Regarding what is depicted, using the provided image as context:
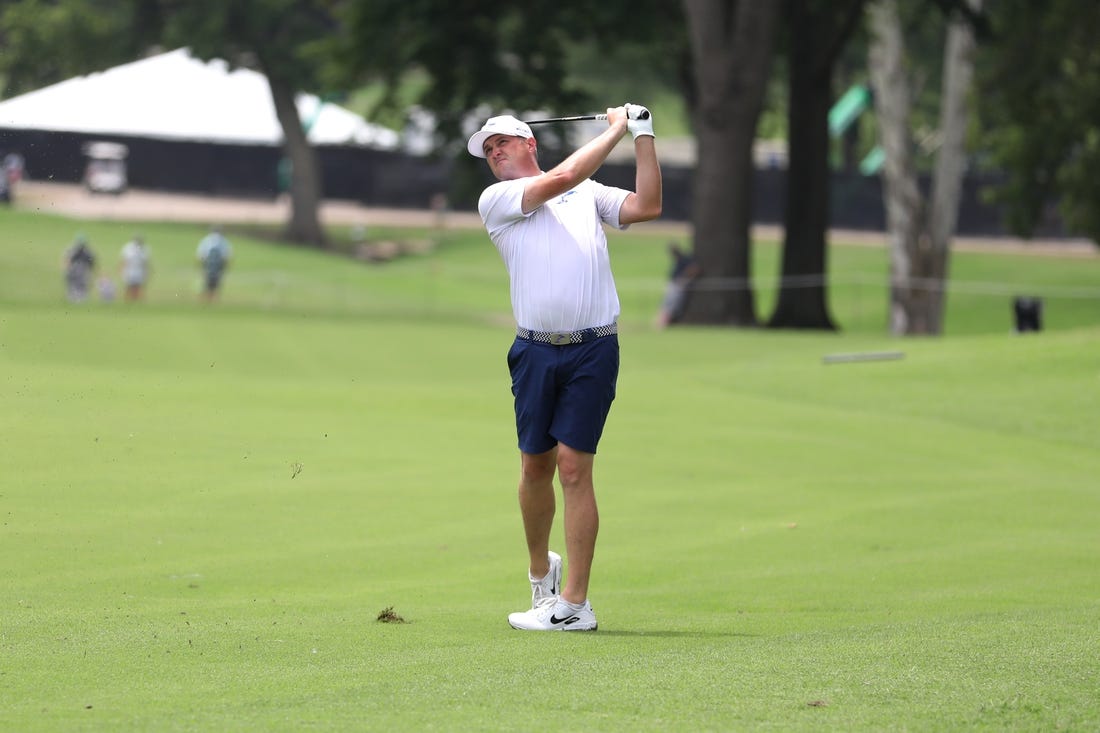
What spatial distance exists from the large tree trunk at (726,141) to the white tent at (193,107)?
9817 millimetres

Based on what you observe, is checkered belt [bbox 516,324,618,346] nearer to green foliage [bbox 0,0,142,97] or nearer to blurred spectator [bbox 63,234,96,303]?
blurred spectator [bbox 63,234,96,303]

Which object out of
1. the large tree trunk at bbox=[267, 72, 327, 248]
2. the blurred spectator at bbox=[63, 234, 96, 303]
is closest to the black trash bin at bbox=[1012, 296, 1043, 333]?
the blurred spectator at bbox=[63, 234, 96, 303]

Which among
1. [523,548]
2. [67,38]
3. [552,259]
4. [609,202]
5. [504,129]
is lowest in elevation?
[523,548]

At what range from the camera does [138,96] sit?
4106cm

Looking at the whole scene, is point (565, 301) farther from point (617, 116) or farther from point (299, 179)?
point (299, 179)

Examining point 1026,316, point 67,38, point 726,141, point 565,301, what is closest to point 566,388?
point 565,301

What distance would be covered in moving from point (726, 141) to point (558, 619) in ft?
80.5

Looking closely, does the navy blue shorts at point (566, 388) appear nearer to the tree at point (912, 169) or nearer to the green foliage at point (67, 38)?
the tree at point (912, 169)

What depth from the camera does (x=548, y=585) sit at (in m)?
7.53

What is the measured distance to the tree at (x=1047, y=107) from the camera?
3647 cm

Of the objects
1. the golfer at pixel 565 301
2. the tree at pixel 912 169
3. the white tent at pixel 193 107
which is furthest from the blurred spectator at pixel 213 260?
the golfer at pixel 565 301

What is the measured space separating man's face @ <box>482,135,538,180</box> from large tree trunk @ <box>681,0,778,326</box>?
23515 millimetres

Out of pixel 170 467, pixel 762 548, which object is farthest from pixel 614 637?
pixel 170 467

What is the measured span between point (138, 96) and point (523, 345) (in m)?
35.5
